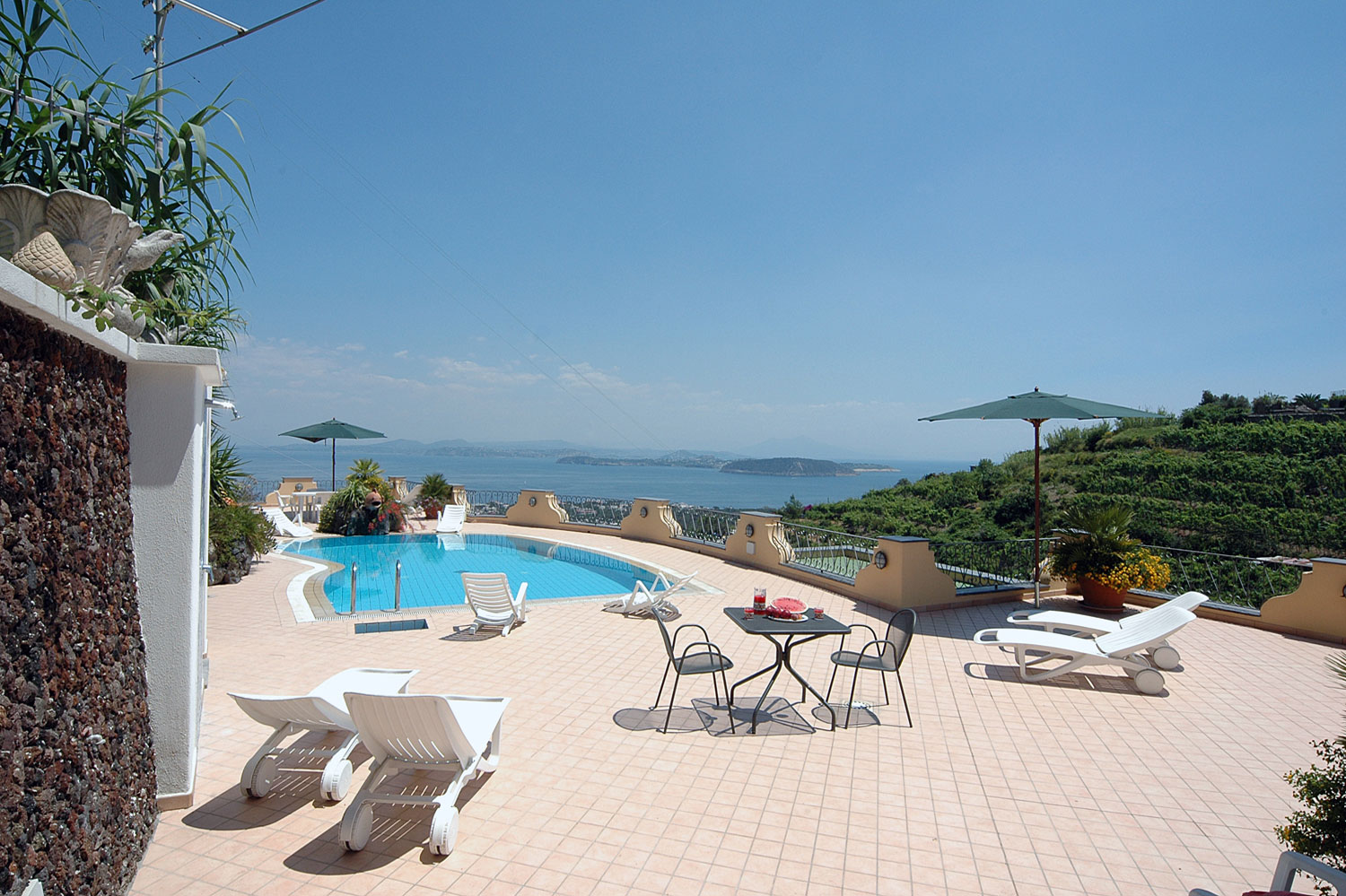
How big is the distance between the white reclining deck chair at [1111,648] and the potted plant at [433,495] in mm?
18009

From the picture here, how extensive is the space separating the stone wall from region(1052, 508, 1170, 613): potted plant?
34.8 ft

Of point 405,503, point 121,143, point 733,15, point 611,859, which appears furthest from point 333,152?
point 611,859

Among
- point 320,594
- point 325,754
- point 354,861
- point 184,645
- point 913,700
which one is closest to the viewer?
point 354,861

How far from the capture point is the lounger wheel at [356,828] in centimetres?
334

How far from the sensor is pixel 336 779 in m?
3.79

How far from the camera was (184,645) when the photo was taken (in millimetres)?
3549

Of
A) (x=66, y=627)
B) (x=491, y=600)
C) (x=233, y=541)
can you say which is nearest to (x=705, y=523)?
(x=491, y=600)

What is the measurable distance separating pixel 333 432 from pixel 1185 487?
37.0 m

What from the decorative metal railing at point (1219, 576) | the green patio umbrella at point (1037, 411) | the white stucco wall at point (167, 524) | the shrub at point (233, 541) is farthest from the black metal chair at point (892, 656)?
the shrub at point (233, 541)

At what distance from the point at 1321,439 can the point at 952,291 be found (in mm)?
23249

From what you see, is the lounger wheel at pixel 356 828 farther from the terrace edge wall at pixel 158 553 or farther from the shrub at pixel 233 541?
the shrub at pixel 233 541

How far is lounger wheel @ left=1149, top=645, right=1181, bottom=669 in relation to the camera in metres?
6.69

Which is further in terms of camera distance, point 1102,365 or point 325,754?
point 1102,365

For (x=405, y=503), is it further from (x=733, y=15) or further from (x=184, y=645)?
(x=184, y=645)
